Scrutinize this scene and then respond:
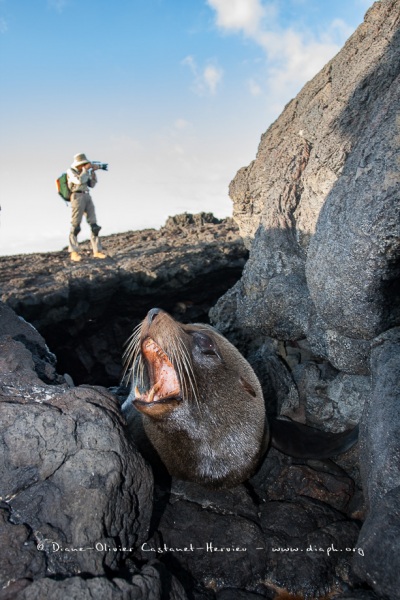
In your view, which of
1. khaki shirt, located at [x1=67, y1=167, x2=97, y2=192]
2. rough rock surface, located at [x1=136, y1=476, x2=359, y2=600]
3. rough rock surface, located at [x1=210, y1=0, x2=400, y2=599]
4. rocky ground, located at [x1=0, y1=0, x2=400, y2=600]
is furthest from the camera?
khaki shirt, located at [x1=67, y1=167, x2=97, y2=192]

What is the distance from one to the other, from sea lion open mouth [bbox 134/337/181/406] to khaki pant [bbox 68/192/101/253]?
5762 mm

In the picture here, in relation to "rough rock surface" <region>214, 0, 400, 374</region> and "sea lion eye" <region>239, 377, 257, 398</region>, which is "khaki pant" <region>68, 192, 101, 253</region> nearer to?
"rough rock surface" <region>214, 0, 400, 374</region>

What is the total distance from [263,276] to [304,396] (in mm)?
1533

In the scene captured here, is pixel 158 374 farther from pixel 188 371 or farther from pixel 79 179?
pixel 79 179

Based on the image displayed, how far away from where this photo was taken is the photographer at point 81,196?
29.0ft

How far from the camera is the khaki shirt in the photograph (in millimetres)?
8805

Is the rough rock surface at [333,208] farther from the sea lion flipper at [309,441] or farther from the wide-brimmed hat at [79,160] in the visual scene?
the wide-brimmed hat at [79,160]

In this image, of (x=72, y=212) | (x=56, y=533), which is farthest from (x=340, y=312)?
(x=72, y=212)

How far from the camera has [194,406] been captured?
3.53 metres

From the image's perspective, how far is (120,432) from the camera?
9.21 feet

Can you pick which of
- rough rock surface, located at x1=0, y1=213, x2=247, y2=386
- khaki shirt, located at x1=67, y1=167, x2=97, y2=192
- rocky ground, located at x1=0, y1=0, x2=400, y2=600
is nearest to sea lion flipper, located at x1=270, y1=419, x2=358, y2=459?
rocky ground, located at x1=0, y1=0, x2=400, y2=600

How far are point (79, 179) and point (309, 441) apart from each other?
21.9 ft

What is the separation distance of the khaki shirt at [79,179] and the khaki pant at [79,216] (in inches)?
4.6

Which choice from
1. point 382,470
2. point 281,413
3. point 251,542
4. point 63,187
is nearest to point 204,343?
point 251,542
